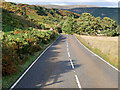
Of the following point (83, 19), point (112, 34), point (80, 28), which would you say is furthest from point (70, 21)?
point (112, 34)

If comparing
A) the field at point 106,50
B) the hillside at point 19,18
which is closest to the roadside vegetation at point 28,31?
the hillside at point 19,18

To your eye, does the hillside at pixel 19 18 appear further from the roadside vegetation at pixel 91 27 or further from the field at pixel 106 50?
the field at pixel 106 50

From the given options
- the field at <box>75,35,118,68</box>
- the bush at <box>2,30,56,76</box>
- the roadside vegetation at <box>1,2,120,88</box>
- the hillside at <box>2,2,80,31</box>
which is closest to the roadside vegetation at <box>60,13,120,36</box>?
the roadside vegetation at <box>1,2,120,88</box>

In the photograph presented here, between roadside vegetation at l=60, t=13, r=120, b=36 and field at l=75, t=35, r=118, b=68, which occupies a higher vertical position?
roadside vegetation at l=60, t=13, r=120, b=36

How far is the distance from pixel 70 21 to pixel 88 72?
9136 centimetres

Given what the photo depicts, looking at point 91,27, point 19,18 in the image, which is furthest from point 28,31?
point 91,27

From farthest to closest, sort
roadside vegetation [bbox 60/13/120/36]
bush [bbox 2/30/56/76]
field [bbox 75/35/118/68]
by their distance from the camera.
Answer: roadside vegetation [bbox 60/13/120/36], field [bbox 75/35/118/68], bush [bbox 2/30/56/76]

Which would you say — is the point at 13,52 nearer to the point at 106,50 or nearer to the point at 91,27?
the point at 106,50

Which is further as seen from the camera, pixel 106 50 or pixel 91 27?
pixel 91 27

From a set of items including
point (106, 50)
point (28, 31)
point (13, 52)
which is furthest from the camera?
point (28, 31)

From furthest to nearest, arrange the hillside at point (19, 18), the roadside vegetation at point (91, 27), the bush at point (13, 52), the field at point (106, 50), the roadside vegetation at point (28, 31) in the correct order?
1. the roadside vegetation at point (91, 27)
2. the hillside at point (19, 18)
3. the field at point (106, 50)
4. the roadside vegetation at point (28, 31)
5. the bush at point (13, 52)

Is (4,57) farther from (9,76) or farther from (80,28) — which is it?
(80,28)

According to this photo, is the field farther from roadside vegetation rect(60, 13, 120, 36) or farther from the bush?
roadside vegetation rect(60, 13, 120, 36)

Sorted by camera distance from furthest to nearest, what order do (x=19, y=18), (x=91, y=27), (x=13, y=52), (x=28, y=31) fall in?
(x=91, y=27) < (x=19, y=18) < (x=28, y=31) < (x=13, y=52)
